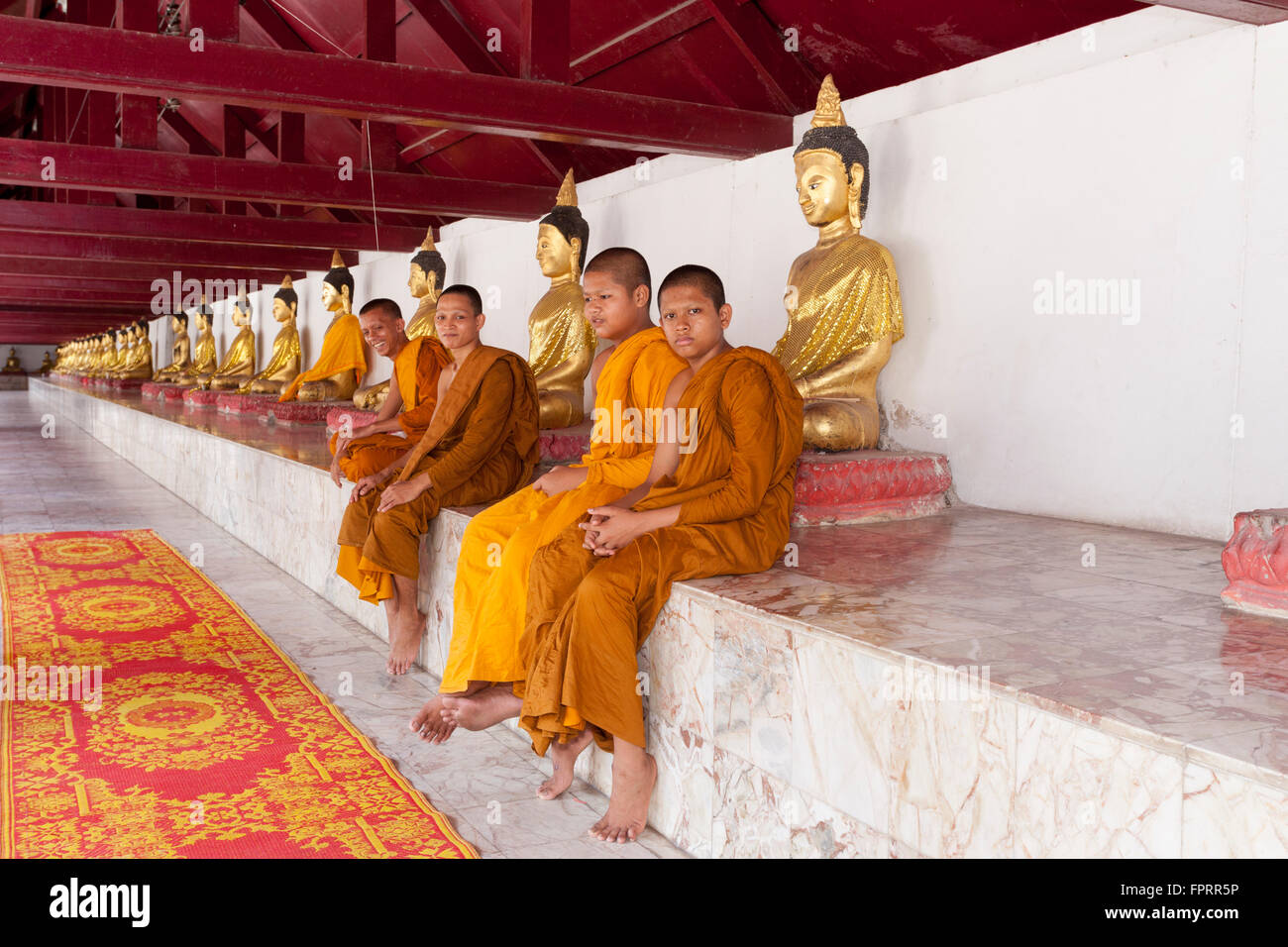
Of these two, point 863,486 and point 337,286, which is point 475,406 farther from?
point 337,286

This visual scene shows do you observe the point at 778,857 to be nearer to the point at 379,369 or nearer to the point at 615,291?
the point at 615,291

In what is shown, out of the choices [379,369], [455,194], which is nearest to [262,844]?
[455,194]

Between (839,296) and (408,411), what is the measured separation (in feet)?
5.39

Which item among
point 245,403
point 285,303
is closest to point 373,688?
point 245,403

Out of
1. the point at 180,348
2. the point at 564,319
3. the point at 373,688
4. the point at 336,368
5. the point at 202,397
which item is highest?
the point at 180,348

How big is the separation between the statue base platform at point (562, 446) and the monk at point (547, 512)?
1635 millimetres

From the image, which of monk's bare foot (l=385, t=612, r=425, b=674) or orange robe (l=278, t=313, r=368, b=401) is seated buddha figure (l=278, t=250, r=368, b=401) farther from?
monk's bare foot (l=385, t=612, r=425, b=674)

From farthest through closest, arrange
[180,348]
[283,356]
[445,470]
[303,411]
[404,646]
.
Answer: [180,348], [283,356], [303,411], [404,646], [445,470]

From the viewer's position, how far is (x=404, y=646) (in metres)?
3.71

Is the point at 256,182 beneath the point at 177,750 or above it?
above

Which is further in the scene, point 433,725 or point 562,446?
point 562,446

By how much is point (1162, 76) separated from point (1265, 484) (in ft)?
4.08

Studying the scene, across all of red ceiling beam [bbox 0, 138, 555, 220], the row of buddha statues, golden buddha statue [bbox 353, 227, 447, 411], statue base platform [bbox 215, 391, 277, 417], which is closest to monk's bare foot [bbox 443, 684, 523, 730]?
the row of buddha statues

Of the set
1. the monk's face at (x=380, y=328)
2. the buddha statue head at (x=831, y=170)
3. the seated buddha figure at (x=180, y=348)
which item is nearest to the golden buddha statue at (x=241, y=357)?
the seated buddha figure at (x=180, y=348)
